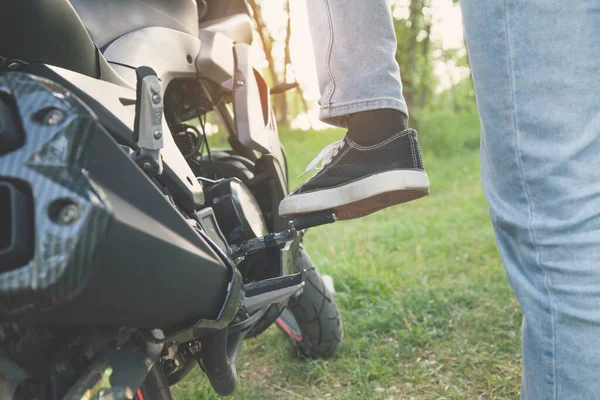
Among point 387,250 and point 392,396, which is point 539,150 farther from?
point 387,250

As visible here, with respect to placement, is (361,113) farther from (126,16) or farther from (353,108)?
(126,16)

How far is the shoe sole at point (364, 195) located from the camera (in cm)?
125

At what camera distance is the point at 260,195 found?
5.94 feet

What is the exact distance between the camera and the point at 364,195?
1261 millimetres

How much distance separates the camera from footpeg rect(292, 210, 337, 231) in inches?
52.2

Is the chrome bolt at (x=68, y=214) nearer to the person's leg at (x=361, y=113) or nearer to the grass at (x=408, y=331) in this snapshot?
the person's leg at (x=361, y=113)

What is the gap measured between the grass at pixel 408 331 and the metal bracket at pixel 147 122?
1172mm

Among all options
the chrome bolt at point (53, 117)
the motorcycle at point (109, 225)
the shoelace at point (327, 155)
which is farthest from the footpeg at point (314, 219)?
the chrome bolt at point (53, 117)

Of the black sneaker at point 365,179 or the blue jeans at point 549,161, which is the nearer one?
the blue jeans at point 549,161

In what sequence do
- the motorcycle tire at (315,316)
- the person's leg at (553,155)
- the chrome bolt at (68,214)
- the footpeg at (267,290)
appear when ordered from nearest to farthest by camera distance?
the chrome bolt at (68,214)
the person's leg at (553,155)
the footpeg at (267,290)
the motorcycle tire at (315,316)

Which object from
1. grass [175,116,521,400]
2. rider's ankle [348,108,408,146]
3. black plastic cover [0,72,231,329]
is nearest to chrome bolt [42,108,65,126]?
black plastic cover [0,72,231,329]

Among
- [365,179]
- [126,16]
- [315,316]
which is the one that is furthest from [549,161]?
[315,316]

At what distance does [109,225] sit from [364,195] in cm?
68

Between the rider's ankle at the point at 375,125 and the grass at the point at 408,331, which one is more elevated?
the rider's ankle at the point at 375,125
